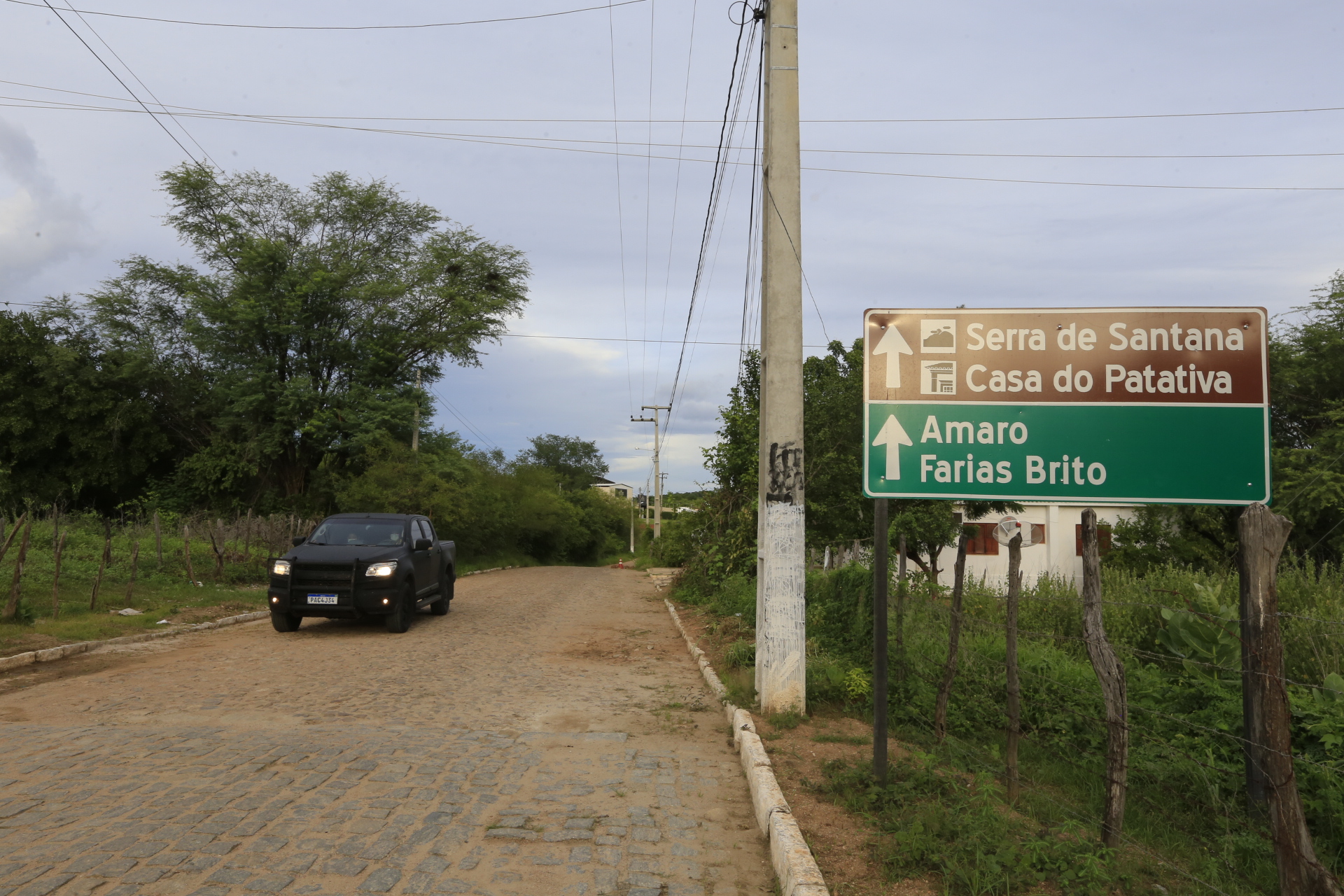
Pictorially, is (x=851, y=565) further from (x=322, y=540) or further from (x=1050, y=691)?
(x=322, y=540)

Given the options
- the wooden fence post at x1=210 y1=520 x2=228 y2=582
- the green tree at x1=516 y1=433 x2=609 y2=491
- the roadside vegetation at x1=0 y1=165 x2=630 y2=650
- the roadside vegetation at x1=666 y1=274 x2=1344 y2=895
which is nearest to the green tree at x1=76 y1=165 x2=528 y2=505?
the roadside vegetation at x1=0 y1=165 x2=630 y2=650

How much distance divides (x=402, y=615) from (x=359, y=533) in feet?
5.42

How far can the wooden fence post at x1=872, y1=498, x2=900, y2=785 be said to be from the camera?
546 centimetres

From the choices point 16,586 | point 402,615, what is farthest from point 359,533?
point 16,586

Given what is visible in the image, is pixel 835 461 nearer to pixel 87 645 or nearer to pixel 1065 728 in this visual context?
pixel 1065 728

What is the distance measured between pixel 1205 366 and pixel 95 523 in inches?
1256

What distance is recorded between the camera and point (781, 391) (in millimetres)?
7762

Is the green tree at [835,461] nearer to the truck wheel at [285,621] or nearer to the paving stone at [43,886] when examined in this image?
the truck wheel at [285,621]

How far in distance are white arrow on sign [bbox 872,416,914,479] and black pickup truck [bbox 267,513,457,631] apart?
9.62m

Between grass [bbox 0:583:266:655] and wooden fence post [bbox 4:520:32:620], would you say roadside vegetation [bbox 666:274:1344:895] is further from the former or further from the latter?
wooden fence post [bbox 4:520:32:620]

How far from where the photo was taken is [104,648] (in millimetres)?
10906

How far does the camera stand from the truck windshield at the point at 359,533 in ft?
44.9

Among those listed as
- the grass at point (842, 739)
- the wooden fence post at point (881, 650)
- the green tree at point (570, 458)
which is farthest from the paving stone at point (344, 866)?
the green tree at point (570, 458)

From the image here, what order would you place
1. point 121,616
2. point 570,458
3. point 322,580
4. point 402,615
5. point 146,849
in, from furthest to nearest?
point 570,458
point 402,615
point 121,616
point 322,580
point 146,849
